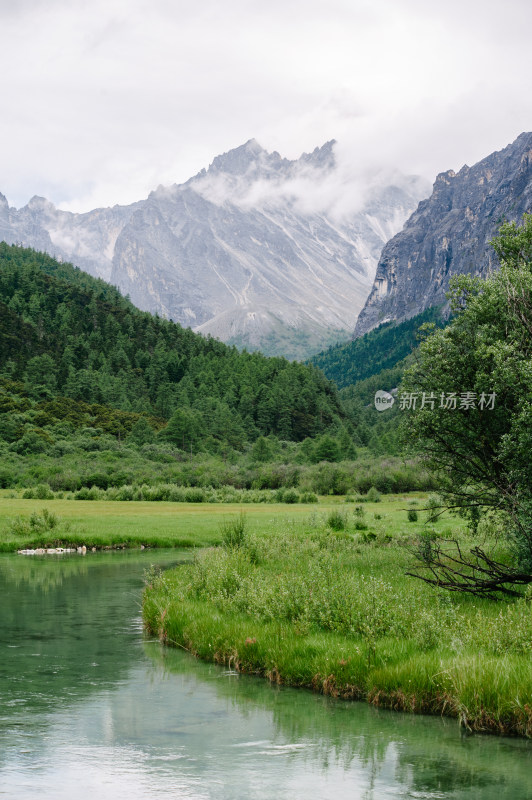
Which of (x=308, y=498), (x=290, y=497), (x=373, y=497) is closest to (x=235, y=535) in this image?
(x=308, y=498)

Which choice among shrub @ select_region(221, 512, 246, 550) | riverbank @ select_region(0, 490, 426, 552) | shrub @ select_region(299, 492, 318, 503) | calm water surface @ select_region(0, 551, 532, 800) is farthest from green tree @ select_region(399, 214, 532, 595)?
shrub @ select_region(299, 492, 318, 503)

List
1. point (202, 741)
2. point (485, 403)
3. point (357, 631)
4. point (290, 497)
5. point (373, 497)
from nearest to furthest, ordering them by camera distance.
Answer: point (202, 741) → point (357, 631) → point (485, 403) → point (373, 497) → point (290, 497)

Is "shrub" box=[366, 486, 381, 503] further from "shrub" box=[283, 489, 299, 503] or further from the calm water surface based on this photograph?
the calm water surface

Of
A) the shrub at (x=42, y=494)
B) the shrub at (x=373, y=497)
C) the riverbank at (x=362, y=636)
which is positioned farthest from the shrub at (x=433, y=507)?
the shrub at (x=42, y=494)

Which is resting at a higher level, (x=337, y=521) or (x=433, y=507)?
(x=433, y=507)

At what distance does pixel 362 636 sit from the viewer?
20172 mm

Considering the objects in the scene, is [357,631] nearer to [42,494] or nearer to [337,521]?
[337,521]

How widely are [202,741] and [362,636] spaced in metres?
6.08

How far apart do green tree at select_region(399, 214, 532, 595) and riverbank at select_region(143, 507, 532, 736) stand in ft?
11.5

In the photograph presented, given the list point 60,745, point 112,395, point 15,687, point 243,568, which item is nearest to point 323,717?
point 60,745

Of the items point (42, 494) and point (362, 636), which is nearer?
point (362, 636)

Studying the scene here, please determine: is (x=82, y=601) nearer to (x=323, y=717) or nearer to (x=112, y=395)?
(x=323, y=717)

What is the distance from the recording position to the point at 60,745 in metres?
15.3

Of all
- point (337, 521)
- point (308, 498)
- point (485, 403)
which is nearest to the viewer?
point (485, 403)
